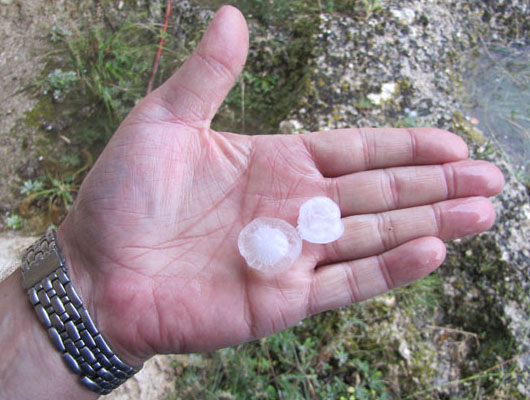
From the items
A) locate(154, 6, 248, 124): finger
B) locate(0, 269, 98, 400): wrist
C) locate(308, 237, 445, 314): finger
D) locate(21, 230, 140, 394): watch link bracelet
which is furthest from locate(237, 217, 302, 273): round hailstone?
locate(0, 269, 98, 400): wrist

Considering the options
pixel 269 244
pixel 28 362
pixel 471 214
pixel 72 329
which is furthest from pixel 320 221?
pixel 28 362

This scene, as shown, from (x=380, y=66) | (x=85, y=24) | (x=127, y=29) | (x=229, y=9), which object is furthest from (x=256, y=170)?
(x=85, y=24)

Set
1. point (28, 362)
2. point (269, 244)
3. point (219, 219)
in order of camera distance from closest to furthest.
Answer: point (28, 362) < point (269, 244) < point (219, 219)

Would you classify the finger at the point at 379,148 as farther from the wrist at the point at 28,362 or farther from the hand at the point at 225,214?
the wrist at the point at 28,362

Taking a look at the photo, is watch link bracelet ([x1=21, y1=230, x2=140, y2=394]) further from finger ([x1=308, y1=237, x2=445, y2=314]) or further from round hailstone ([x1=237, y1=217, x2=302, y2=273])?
finger ([x1=308, y1=237, x2=445, y2=314])

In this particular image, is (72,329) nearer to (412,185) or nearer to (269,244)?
(269,244)

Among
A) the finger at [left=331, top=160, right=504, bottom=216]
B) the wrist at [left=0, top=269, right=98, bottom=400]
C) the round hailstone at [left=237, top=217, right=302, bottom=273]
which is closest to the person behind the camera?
the wrist at [left=0, top=269, right=98, bottom=400]
